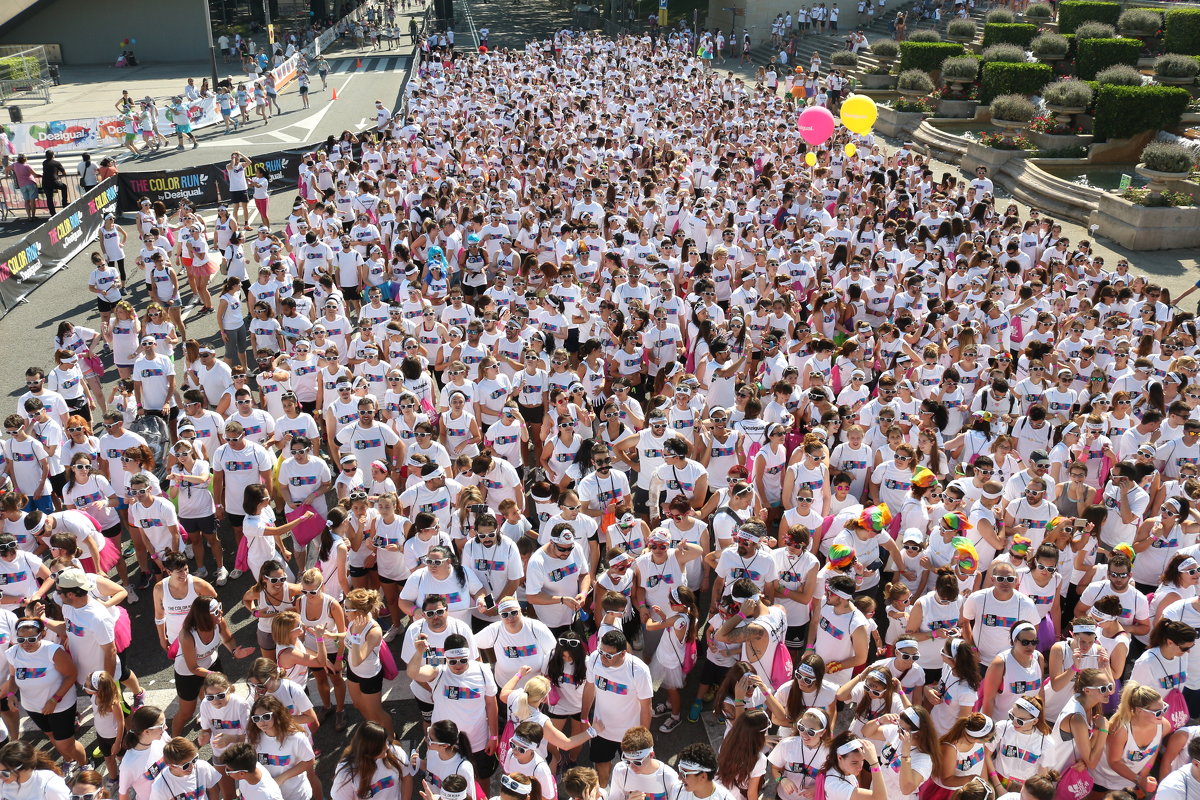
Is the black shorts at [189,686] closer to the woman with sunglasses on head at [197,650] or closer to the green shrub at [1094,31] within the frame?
the woman with sunglasses on head at [197,650]

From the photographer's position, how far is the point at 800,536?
731 centimetres

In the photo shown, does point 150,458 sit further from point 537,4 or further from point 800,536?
point 537,4

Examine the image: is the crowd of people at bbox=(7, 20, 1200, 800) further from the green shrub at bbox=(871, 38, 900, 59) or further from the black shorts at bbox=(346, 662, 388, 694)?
the green shrub at bbox=(871, 38, 900, 59)

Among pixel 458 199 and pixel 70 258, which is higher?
pixel 458 199

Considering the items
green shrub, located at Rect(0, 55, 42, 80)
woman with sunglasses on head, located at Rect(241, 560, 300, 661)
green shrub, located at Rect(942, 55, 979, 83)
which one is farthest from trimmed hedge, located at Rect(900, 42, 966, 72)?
green shrub, located at Rect(0, 55, 42, 80)

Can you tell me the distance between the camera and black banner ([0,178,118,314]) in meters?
17.5

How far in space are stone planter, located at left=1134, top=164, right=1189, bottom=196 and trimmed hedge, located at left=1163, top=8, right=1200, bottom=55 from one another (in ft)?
37.1

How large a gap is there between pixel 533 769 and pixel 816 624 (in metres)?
2.76

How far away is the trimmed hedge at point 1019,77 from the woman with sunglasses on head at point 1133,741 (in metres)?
27.2

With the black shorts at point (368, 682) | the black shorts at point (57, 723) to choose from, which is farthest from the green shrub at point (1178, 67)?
the black shorts at point (57, 723)

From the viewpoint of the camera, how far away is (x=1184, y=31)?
95.1 ft

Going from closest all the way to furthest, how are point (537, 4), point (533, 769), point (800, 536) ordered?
point (533, 769) < point (800, 536) < point (537, 4)

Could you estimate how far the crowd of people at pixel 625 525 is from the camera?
5926mm

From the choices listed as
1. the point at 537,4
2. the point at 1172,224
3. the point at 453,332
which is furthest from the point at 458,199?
the point at 537,4
